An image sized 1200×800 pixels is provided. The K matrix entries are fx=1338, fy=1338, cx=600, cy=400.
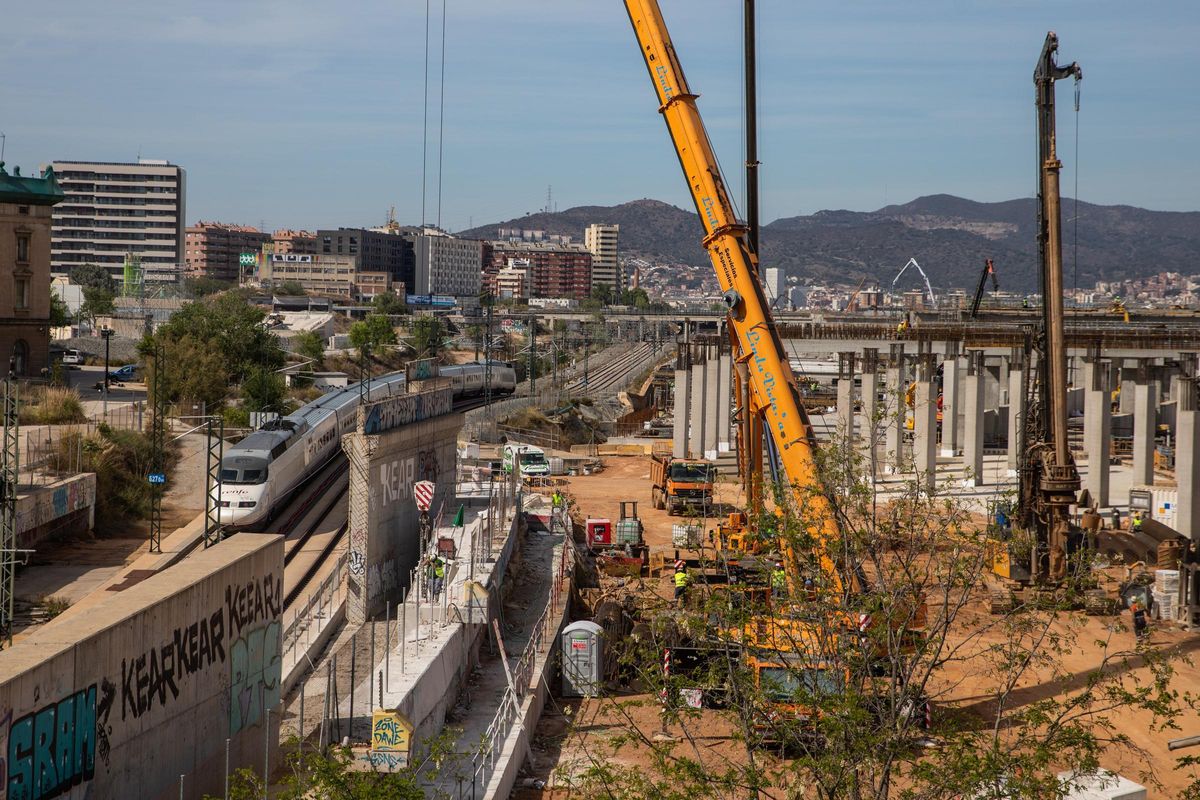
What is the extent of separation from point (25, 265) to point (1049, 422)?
40.5m

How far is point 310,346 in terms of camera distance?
3681 inches

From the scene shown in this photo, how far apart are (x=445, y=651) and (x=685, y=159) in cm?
1098

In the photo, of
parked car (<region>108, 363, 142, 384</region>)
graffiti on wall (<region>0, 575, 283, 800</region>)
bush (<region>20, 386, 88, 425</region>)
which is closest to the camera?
graffiti on wall (<region>0, 575, 283, 800</region>)

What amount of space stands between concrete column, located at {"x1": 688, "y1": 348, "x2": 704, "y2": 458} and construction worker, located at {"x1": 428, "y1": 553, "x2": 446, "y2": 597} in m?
33.6

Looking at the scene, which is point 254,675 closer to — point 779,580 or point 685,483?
point 779,580

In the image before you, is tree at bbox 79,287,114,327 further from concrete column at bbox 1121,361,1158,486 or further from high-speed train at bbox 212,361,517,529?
concrete column at bbox 1121,361,1158,486

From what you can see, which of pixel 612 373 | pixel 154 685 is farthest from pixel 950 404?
pixel 612 373

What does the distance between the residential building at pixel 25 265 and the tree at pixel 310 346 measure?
3263 centimetres

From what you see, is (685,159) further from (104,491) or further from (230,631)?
(104,491)

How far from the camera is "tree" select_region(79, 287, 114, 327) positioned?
384 feet

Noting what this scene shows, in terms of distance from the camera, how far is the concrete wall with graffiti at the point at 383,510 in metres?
24.5

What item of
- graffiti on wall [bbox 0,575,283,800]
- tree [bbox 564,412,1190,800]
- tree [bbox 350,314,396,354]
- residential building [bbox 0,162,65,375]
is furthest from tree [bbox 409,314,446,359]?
tree [bbox 564,412,1190,800]

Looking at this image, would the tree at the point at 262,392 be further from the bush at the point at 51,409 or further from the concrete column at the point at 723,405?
the concrete column at the point at 723,405

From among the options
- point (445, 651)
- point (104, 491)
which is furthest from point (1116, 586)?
point (104, 491)
